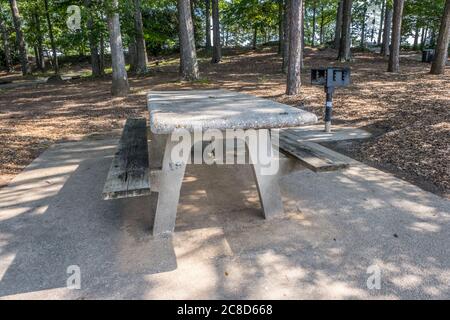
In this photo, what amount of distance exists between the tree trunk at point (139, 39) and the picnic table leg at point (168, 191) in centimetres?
1280

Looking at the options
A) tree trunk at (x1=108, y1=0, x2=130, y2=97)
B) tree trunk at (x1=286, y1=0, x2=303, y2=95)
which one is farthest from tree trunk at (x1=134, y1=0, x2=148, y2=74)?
tree trunk at (x1=286, y1=0, x2=303, y2=95)

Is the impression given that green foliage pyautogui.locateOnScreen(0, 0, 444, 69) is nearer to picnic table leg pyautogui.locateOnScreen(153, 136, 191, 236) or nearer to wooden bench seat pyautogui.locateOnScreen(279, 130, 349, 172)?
wooden bench seat pyautogui.locateOnScreen(279, 130, 349, 172)

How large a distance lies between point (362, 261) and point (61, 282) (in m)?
1.88

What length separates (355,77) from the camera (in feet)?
36.8

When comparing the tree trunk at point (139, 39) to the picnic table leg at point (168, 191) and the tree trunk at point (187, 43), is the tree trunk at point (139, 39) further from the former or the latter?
the picnic table leg at point (168, 191)

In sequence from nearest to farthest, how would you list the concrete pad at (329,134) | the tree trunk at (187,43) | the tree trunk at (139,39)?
the concrete pad at (329,134)
the tree trunk at (187,43)
the tree trunk at (139,39)

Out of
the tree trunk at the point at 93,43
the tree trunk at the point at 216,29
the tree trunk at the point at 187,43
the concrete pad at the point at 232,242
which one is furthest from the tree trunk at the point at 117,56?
the tree trunk at the point at 216,29

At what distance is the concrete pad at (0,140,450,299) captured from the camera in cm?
200

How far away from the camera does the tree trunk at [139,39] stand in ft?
46.2

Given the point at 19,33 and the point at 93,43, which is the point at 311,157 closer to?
the point at 93,43

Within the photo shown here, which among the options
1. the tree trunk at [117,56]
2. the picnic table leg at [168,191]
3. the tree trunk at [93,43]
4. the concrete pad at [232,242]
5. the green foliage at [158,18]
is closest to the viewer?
the concrete pad at [232,242]

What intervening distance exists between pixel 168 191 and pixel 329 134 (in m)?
3.60

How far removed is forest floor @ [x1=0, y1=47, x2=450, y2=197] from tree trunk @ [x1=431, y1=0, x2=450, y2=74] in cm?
41

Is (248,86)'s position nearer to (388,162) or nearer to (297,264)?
(388,162)
